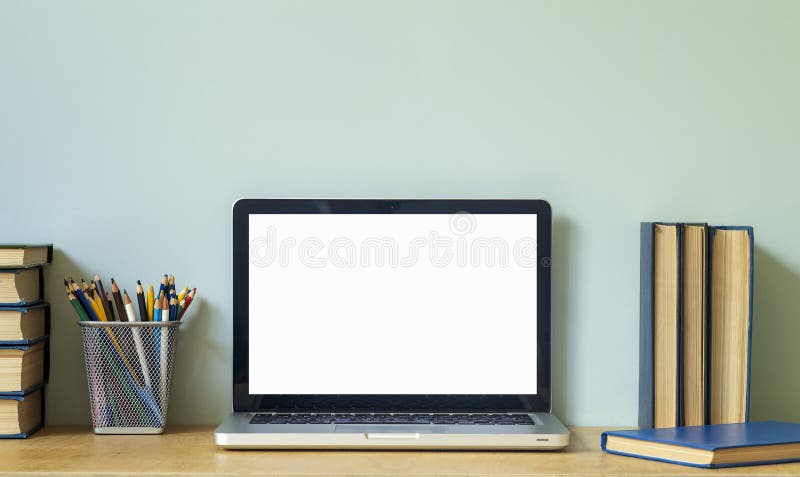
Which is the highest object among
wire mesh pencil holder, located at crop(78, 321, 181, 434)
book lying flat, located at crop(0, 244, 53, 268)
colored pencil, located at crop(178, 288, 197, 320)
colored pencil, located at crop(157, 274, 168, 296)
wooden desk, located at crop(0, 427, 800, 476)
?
book lying flat, located at crop(0, 244, 53, 268)

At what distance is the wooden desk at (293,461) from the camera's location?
36.7 inches

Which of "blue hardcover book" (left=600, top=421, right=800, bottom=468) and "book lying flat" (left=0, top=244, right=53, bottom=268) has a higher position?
"book lying flat" (left=0, top=244, right=53, bottom=268)

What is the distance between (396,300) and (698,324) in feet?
1.44

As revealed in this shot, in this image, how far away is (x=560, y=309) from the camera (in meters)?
1.22

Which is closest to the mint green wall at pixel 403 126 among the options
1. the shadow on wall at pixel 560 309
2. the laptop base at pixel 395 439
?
the shadow on wall at pixel 560 309

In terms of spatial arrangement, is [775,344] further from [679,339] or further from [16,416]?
[16,416]

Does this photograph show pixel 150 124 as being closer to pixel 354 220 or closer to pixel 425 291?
pixel 354 220

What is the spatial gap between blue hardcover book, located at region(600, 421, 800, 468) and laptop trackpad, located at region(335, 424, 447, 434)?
0.74ft

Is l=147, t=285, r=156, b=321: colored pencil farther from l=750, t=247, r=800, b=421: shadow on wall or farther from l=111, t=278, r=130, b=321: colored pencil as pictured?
l=750, t=247, r=800, b=421: shadow on wall

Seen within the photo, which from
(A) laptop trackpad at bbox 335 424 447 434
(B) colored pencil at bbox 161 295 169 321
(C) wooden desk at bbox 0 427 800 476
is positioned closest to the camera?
(C) wooden desk at bbox 0 427 800 476

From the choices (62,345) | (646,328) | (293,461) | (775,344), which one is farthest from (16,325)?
(775,344)

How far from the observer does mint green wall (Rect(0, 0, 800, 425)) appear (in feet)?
4.01

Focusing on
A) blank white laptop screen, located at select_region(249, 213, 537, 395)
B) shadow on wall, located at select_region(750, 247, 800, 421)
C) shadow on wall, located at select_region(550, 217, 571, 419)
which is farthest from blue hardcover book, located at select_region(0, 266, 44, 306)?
shadow on wall, located at select_region(750, 247, 800, 421)

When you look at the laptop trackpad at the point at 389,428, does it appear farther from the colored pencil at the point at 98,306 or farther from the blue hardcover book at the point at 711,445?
the colored pencil at the point at 98,306
